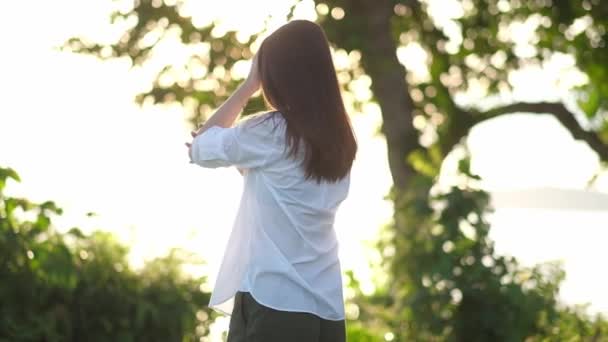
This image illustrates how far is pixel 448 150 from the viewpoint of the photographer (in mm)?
8977

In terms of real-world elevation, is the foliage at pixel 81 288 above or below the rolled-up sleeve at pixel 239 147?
below

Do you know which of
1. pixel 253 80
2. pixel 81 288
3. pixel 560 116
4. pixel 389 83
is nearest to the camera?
pixel 253 80

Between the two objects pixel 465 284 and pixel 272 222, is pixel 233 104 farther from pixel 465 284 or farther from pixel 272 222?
pixel 465 284

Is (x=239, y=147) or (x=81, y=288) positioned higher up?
(x=239, y=147)

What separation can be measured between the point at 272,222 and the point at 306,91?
37cm

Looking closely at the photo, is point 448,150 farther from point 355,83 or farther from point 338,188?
point 338,188

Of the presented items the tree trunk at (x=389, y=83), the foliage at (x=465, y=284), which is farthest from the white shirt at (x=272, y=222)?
the tree trunk at (x=389, y=83)

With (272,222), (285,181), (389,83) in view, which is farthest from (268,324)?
(389,83)

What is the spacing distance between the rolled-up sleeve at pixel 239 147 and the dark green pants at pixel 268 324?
365 millimetres

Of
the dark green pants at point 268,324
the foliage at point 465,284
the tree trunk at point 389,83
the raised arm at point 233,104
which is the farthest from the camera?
the tree trunk at point 389,83

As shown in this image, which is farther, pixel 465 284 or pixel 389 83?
pixel 389 83

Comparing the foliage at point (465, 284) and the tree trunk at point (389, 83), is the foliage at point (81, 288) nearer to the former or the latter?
the foliage at point (465, 284)

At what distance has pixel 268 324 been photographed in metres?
3.15

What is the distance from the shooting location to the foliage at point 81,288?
5336 millimetres
